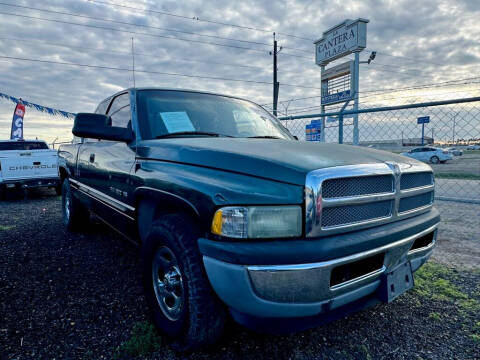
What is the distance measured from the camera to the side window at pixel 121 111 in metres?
2.91

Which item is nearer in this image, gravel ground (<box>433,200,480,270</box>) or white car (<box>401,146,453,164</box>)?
gravel ground (<box>433,200,480,270</box>)

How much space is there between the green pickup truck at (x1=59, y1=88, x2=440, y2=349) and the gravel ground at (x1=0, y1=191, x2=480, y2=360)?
39 cm

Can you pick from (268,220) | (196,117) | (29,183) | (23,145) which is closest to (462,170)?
(196,117)

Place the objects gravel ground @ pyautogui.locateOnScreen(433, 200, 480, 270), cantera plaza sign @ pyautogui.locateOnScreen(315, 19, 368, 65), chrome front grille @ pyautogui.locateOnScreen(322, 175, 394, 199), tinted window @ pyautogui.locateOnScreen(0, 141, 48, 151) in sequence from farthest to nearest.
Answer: cantera plaza sign @ pyautogui.locateOnScreen(315, 19, 368, 65) → tinted window @ pyautogui.locateOnScreen(0, 141, 48, 151) → gravel ground @ pyautogui.locateOnScreen(433, 200, 480, 270) → chrome front grille @ pyautogui.locateOnScreen(322, 175, 394, 199)

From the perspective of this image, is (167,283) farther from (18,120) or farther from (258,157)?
(18,120)

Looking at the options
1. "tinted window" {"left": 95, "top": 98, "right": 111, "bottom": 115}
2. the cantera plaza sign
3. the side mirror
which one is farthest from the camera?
the cantera plaza sign

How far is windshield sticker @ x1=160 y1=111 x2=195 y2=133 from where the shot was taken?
8.46 feet

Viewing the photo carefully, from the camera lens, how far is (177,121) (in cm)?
263

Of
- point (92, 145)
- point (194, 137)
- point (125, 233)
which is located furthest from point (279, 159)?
point (92, 145)

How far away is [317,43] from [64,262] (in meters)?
14.3

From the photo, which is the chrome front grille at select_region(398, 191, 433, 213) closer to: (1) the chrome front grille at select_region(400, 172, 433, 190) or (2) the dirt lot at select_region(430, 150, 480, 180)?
(1) the chrome front grille at select_region(400, 172, 433, 190)

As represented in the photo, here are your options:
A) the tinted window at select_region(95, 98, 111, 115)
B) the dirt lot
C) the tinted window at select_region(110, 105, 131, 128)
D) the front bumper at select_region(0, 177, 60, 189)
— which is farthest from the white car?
the tinted window at select_region(110, 105, 131, 128)

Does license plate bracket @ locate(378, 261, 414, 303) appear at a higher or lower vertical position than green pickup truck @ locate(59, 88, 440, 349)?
lower

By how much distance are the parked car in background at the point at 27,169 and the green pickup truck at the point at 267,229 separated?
22.3 ft
